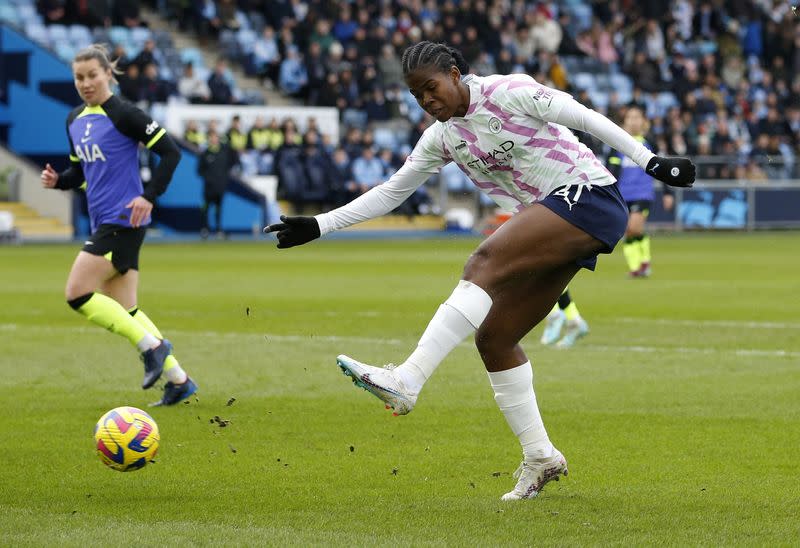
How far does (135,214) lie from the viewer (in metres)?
9.01

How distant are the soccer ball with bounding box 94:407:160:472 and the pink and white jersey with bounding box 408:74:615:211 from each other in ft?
5.82

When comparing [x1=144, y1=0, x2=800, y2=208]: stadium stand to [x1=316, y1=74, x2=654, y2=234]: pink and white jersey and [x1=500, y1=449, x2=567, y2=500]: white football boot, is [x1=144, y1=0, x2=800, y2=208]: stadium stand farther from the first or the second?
[x1=500, y1=449, x2=567, y2=500]: white football boot

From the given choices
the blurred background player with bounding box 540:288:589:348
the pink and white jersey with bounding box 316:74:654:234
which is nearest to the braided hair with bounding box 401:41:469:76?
the pink and white jersey with bounding box 316:74:654:234

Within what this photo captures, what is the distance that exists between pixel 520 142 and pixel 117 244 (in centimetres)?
383

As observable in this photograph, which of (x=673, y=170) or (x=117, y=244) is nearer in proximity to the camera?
(x=673, y=170)

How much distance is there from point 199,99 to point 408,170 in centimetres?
2716

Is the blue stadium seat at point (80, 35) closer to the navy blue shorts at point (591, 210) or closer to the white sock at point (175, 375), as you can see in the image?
the white sock at point (175, 375)

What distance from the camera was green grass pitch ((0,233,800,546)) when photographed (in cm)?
552

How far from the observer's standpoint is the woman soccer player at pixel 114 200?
8.98 m

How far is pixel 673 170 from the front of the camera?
5867 mm

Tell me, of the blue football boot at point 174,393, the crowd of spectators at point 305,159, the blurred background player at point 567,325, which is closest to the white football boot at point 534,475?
the blue football boot at point 174,393

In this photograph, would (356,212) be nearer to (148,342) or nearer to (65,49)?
(148,342)

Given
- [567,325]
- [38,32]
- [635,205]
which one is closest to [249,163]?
[38,32]

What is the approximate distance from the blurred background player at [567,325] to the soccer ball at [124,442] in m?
5.64
